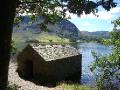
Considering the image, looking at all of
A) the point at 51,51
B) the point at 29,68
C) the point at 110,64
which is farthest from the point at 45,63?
the point at 110,64

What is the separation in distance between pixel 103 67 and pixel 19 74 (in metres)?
21.2

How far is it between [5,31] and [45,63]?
28387 mm

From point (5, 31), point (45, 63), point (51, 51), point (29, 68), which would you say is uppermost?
point (5, 31)

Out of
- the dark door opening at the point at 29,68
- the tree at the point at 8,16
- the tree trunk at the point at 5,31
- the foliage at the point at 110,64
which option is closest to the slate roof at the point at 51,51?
the dark door opening at the point at 29,68

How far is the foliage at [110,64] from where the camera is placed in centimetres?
1899

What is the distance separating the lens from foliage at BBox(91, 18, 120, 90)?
18994 millimetres

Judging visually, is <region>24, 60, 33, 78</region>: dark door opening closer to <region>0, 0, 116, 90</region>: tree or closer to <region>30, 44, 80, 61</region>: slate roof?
<region>30, 44, 80, 61</region>: slate roof

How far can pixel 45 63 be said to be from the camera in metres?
36.0

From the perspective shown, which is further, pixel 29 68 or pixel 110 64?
pixel 29 68

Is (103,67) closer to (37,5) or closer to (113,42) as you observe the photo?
(113,42)

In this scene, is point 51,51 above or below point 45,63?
above

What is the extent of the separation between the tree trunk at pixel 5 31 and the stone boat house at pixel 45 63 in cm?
2798

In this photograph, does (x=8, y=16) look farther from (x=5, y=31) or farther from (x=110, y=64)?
(x=110, y=64)

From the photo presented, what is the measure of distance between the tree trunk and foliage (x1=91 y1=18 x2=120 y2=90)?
11.9 metres
